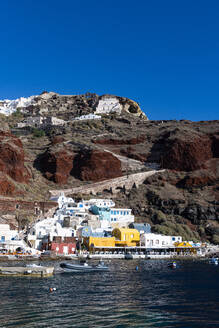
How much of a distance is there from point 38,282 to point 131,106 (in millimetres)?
142635

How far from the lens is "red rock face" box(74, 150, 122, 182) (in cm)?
10519

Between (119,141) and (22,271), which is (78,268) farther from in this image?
(119,141)

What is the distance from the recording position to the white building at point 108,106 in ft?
544


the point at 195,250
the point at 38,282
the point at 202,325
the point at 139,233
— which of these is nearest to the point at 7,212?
the point at 139,233

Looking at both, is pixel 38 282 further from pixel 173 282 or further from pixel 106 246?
pixel 106 246

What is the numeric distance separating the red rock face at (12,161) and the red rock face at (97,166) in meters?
16.2

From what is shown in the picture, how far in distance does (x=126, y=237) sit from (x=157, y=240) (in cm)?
660

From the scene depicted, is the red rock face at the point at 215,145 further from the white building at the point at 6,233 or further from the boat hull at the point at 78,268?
the boat hull at the point at 78,268

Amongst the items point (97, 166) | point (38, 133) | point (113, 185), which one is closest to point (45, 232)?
point (113, 185)

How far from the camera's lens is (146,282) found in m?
38.1

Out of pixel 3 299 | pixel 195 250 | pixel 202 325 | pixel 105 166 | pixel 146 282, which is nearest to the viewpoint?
pixel 202 325

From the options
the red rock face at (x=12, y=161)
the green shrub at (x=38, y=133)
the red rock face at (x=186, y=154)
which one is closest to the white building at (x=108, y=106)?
the green shrub at (x=38, y=133)

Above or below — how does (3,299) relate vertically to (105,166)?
below

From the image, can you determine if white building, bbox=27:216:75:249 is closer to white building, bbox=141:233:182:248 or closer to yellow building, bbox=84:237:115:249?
yellow building, bbox=84:237:115:249
